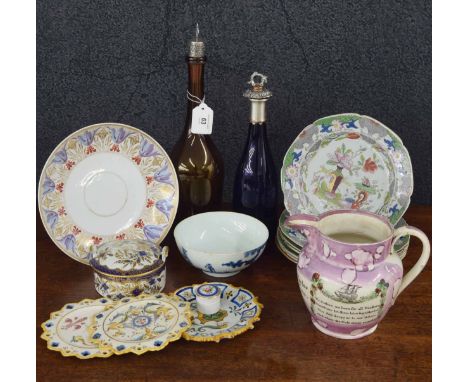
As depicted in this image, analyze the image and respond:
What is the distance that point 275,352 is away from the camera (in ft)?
2.57

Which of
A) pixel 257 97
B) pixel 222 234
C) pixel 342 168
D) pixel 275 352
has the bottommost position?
pixel 275 352

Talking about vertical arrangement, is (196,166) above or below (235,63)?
below

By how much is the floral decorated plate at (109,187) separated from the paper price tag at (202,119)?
8 centimetres

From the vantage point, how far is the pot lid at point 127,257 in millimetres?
873

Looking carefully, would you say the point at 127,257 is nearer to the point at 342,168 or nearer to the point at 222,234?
the point at 222,234

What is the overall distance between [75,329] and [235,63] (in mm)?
593

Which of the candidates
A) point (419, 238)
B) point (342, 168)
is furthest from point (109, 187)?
point (419, 238)

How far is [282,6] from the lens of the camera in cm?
111

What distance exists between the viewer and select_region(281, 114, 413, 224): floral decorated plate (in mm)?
1032

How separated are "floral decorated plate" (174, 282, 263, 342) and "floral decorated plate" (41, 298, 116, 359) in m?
0.12

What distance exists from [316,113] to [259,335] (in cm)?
52

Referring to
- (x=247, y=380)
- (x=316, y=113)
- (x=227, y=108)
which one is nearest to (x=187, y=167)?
(x=227, y=108)

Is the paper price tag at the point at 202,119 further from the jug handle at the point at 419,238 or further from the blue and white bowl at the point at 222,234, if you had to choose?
the jug handle at the point at 419,238

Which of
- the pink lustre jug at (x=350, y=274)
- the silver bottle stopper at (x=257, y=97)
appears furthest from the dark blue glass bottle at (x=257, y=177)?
the pink lustre jug at (x=350, y=274)
